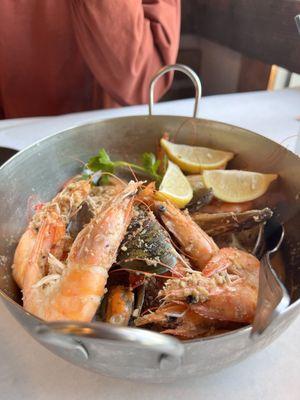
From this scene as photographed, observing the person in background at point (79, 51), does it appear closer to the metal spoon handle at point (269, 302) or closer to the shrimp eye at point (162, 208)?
the shrimp eye at point (162, 208)

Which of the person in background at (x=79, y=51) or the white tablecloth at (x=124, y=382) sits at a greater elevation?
the person in background at (x=79, y=51)

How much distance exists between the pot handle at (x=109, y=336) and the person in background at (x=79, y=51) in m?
1.06

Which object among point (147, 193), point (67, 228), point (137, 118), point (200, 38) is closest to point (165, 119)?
point (137, 118)

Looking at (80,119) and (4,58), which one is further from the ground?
(4,58)

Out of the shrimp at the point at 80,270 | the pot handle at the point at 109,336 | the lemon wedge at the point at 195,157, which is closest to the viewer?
the pot handle at the point at 109,336

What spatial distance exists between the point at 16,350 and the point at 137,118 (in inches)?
21.8

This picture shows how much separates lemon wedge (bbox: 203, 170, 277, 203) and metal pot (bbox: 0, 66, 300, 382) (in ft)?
0.12

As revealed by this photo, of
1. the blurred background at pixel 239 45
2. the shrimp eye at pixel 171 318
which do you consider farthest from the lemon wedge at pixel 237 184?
the blurred background at pixel 239 45

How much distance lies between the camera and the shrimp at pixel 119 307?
52 cm

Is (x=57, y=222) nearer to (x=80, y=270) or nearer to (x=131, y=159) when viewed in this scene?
(x=80, y=270)

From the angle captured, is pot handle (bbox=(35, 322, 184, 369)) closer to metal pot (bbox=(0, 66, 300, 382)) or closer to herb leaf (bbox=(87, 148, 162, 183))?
metal pot (bbox=(0, 66, 300, 382))

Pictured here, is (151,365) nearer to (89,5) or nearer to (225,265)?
(225,265)

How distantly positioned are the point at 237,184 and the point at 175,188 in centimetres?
13

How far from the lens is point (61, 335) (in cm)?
35
